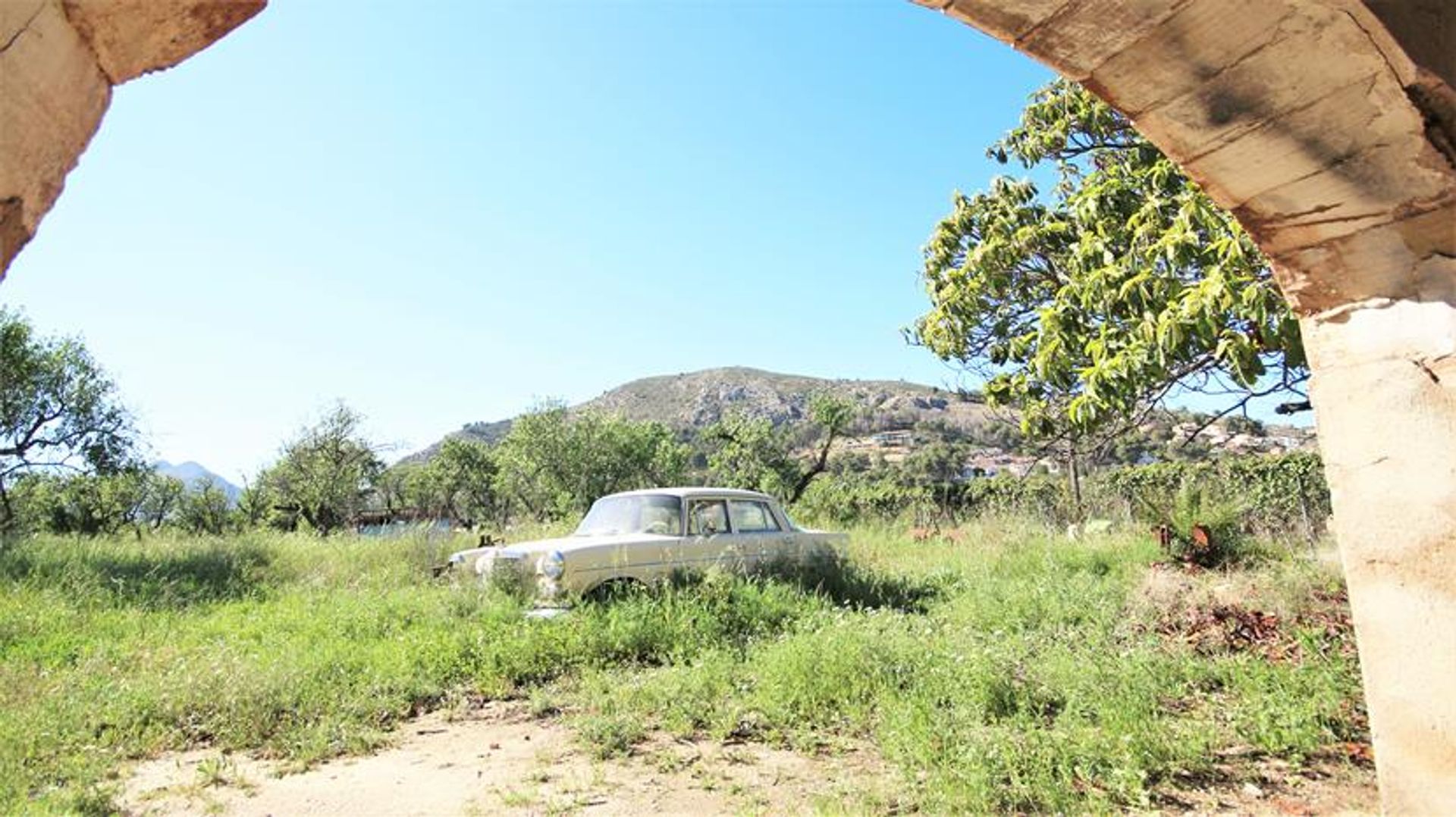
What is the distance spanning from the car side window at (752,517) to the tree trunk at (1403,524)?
6.73 metres

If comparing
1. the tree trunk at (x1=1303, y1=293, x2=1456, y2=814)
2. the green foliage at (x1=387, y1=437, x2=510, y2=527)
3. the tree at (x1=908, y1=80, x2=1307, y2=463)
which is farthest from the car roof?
the green foliage at (x1=387, y1=437, x2=510, y2=527)

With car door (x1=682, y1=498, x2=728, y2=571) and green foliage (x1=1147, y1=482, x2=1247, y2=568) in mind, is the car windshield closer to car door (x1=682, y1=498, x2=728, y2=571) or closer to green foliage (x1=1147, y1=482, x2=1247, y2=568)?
car door (x1=682, y1=498, x2=728, y2=571)

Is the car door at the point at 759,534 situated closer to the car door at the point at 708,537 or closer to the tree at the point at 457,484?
the car door at the point at 708,537

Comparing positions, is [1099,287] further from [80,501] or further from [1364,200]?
[80,501]

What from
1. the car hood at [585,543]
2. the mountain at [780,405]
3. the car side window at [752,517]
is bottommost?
the car hood at [585,543]

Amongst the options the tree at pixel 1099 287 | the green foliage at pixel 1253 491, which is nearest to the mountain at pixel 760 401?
the green foliage at pixel 1253 491

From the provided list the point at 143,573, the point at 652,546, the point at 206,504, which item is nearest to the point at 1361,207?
the point at 652,546

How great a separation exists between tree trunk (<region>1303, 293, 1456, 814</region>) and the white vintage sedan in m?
5.79

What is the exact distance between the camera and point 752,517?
883 cm

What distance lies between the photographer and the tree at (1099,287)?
3.83 metres

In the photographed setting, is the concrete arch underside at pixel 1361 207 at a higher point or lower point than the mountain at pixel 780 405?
lower

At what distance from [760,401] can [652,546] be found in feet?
214

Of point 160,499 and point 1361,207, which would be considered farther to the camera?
point 160,499

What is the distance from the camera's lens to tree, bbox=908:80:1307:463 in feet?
12.6
